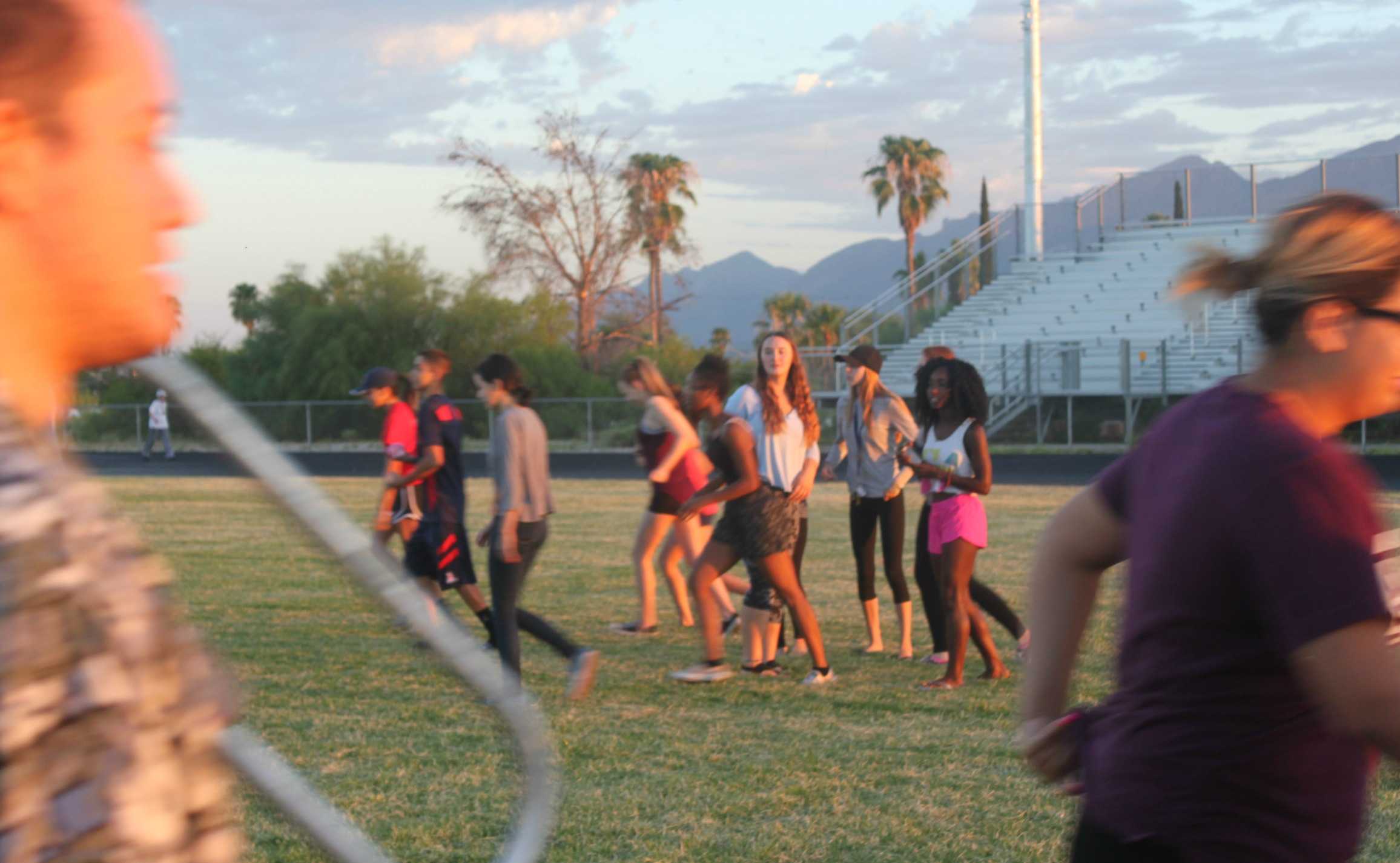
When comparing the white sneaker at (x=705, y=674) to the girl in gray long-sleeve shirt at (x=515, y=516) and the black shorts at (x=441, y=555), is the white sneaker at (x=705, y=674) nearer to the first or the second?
the girl in gray long-sleeve shirt at (x=515, y=516)

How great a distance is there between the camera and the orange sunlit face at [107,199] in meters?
0.73

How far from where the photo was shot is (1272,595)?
5.46ft

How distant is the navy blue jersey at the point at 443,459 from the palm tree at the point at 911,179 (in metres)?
58.8

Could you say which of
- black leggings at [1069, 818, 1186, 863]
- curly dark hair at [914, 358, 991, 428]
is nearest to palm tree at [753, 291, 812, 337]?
curly dark hair at [914, 358, 991, 428]

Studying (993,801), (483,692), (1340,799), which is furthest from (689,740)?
(483,692)

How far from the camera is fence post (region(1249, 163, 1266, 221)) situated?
35.6 meters

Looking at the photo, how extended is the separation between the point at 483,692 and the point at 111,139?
1.55 feet

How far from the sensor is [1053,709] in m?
2.18

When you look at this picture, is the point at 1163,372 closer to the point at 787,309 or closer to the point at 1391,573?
the point at 1391,573

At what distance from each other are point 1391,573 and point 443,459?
680 centimetres

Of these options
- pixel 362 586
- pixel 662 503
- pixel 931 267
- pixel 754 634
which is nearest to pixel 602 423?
pixel 931 267

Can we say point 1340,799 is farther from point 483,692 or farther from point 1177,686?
point 483,692

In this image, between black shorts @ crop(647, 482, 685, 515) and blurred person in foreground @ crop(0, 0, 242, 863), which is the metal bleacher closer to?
black shorts @ crop(647, 482, 685, 515)

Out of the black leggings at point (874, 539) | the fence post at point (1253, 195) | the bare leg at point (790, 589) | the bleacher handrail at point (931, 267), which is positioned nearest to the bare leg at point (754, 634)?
the bare leg at point (790, 589)
